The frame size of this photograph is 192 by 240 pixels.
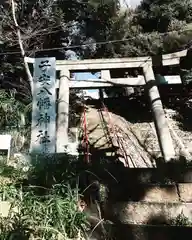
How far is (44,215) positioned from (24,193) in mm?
497

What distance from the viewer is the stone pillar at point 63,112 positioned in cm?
702

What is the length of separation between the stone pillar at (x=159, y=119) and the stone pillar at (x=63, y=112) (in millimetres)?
1799

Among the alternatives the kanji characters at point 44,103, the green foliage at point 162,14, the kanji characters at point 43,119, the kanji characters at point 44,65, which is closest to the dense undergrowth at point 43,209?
the kanji characters at point 43,119

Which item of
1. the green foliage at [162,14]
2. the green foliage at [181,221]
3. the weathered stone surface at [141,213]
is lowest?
the green foliage at [181,221]

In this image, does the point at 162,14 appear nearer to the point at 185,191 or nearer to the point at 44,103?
the point at 44,103

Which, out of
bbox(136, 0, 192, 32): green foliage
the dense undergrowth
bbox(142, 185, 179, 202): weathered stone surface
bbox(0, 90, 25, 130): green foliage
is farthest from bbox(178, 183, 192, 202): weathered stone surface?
bbox(136, 0, 192, 32): green foliage

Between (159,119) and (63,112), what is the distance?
200cm

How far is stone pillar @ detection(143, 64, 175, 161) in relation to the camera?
7.06 metres

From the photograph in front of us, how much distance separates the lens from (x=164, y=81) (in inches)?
338

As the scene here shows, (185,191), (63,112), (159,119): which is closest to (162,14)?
(159,119)

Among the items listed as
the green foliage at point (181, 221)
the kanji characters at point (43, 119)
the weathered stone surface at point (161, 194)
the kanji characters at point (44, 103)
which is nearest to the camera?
the green foliage at point (181, 221)

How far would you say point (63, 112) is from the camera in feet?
24.9

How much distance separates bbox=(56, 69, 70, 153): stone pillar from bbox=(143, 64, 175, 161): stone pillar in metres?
1.80

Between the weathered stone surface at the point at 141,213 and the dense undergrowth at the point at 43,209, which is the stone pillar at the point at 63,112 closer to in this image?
the dense undergrowth at the point at 43,209
